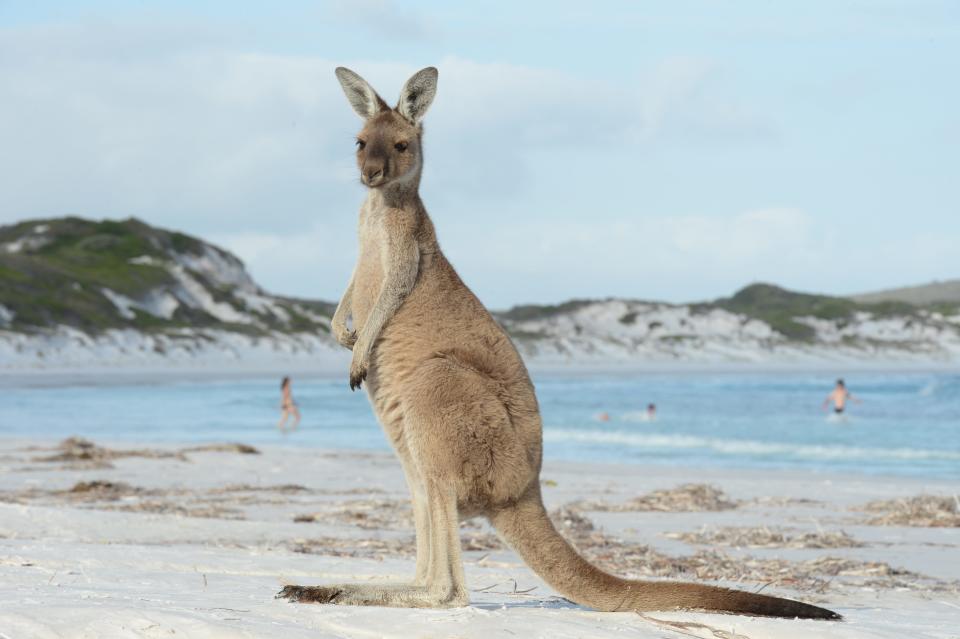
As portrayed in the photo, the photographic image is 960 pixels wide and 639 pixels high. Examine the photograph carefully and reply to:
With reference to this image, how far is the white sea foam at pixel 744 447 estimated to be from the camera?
18.2 meters

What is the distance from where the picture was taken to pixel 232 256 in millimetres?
86812

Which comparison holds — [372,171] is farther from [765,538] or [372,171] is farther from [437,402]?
[765,538]

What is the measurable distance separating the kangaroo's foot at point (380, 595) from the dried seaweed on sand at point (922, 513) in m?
5.46

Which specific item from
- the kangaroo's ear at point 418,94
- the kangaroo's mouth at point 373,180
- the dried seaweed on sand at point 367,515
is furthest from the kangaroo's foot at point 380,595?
the dried seaweed on sand at point 367,515

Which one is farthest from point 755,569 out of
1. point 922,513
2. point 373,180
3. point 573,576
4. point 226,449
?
point 226,449

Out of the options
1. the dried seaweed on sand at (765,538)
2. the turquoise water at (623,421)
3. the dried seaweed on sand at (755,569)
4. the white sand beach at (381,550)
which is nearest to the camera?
the white sand beach at (381,550)

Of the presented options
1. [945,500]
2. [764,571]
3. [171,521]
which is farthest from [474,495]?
[945,500]

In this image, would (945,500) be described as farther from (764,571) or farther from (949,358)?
(949,358)

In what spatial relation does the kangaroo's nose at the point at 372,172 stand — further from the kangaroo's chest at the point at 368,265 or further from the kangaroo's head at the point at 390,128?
the kangaroo's chest at the point at 368,265

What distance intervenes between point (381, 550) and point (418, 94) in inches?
124

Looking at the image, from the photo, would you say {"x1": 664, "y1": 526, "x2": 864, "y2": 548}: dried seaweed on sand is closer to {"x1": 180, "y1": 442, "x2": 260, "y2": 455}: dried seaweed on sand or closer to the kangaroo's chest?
the kangaroo's chest

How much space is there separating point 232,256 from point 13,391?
55056 millimetres

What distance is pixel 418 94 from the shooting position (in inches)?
160

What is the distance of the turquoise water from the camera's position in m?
18.5
